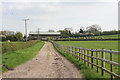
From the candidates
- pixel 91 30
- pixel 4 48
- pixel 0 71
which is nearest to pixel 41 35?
pixel 91 30

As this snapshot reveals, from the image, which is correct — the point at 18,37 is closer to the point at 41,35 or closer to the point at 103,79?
the point at 41,35

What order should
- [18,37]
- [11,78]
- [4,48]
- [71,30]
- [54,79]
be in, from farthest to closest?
[71,30], [18,37], [4,48], [11,78], [54,79]

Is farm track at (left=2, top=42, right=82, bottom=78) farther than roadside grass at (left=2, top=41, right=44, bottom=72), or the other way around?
roadside grass at (left=2, top=41, right=44, bottom=72)

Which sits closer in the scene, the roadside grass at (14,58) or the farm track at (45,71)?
the farm track at (45,71)

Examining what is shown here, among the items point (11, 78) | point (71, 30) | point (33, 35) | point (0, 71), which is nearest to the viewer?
point (11, 78)

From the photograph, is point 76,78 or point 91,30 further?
point 91,30

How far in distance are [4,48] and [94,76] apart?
15460mm

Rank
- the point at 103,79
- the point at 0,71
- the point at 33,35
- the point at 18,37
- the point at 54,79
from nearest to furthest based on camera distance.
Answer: the point at 103,79
the point at 54,79
the point at 0,71
the point at 18,37
the point at 33,35

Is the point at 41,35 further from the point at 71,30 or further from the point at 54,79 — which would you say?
the point at 54,79

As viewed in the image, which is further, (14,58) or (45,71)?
(14,58)

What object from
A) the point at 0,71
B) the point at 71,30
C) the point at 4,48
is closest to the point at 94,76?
the point at 0,71

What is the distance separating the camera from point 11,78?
9.20 metres

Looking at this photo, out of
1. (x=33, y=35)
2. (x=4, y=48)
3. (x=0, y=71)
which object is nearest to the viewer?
(x=0, y=71)

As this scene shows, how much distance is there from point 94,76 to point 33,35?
494 ft
